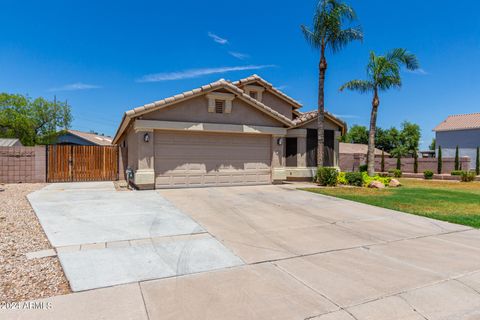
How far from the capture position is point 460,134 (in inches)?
1492

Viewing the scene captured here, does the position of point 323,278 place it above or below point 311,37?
below

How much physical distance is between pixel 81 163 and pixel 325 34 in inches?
584

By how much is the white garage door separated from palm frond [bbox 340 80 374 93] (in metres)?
8.07

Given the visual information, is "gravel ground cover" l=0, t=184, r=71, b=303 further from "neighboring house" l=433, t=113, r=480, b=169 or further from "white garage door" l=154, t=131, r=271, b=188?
"neighboring house" l=433, t=113, r=480, b=169

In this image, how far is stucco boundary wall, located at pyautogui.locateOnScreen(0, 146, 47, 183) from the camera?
1438 centimetres

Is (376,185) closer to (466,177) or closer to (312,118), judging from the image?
(312,118)

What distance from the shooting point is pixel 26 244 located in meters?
5.09

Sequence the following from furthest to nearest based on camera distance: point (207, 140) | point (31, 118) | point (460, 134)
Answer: point (460, 134) < point (31, 118) < point (207, 140)

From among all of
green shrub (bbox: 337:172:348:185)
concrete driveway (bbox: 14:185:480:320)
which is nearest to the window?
concrete driveway (bbox: 14:185:480:320)

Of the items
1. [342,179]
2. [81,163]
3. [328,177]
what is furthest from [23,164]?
[342,179]

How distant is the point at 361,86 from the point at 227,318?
18892 mm

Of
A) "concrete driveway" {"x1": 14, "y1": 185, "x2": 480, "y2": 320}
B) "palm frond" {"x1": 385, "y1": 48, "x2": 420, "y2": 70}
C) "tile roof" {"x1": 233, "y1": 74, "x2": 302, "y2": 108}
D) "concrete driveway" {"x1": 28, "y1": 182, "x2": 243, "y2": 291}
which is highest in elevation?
"palm frond" {"x1": 385, "y1": 48, "x2": 420, "y2": 70}

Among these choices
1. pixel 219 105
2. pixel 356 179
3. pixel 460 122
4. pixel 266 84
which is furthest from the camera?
pixel 460 122

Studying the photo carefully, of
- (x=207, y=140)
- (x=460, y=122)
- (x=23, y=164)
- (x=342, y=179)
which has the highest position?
(x=460, y=122)
